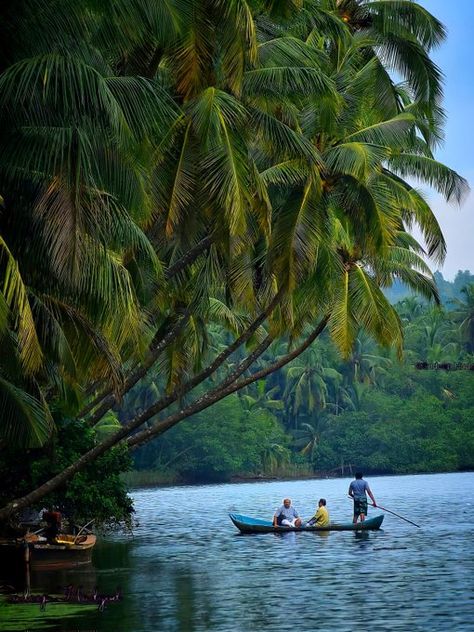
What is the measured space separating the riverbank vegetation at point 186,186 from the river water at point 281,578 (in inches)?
114

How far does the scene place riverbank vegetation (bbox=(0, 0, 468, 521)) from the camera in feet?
56.1

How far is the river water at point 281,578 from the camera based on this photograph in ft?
63.3

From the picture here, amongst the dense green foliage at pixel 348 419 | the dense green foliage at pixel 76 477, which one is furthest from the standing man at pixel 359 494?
the dense green foliage at pixel 348 419

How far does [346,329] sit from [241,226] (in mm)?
8717

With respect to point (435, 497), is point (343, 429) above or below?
above

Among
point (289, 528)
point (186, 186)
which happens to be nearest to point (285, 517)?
point (289, 528)

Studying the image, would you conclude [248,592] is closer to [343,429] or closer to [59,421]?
[59,421]

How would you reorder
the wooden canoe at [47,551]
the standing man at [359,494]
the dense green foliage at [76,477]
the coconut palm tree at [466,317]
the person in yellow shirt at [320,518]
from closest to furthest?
the wooden canoe at [47,551] → the dense green foliage at [76,477] → the person in yellow shirt at [320,518] → the standing man at [359,494] → the coconut palm tree at [466,317]

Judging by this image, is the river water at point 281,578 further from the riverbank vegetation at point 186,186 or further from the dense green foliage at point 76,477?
the riverbank vegetation at point 186,186

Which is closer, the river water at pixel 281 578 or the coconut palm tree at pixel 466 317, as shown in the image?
the river water at pixel 281 578

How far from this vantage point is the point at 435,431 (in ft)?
322

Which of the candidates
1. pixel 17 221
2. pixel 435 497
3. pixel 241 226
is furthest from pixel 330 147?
pixel 435 497

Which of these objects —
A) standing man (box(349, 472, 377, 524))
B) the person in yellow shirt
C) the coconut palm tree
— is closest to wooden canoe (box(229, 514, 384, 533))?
the person in yellow shirt

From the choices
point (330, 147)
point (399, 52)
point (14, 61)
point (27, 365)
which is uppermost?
point (399, 52)
